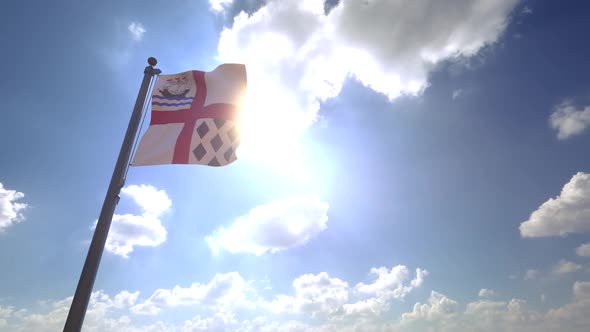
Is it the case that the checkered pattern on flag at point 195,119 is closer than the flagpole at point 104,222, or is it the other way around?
the flagpole at point 104,222

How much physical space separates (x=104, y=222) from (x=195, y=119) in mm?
5098

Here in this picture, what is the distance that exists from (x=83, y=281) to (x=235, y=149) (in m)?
6.45

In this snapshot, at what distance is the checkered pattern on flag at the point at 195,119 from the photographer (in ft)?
35.6

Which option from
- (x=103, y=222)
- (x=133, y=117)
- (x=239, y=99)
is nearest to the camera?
(x=103, y=222)

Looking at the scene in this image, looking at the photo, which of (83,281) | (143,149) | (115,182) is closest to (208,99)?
(143,149)

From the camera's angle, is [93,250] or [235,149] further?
[235,149]

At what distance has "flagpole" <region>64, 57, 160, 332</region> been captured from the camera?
22.5ft

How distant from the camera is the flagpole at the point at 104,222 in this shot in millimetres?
6844

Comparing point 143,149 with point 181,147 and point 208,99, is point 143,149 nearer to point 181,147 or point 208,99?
point 181,147

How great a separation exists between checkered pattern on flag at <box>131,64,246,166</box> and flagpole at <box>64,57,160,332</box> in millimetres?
1222

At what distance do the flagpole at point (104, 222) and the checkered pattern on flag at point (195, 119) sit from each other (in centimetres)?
122

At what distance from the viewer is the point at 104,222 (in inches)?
309

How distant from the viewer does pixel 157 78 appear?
1166 centimetres

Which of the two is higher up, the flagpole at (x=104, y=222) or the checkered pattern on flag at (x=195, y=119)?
the checkered pattern on flag at (x=195, y=119)
